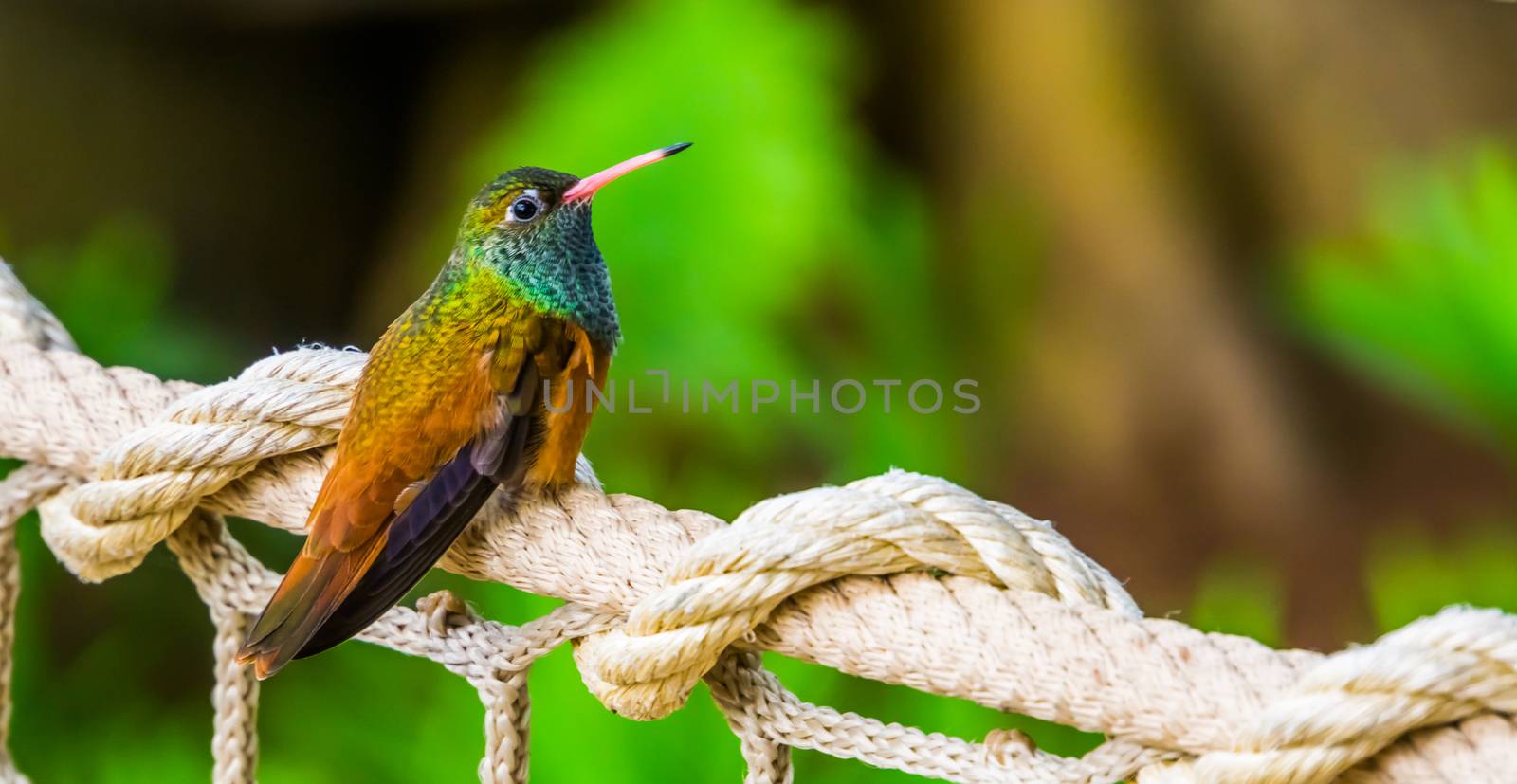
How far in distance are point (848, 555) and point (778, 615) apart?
40mm

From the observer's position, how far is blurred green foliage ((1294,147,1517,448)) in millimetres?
1545

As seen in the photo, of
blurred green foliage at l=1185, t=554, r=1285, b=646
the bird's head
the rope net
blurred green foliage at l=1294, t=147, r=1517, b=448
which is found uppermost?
blurred green foliage at l=1294, t=147, r=1517, b=448

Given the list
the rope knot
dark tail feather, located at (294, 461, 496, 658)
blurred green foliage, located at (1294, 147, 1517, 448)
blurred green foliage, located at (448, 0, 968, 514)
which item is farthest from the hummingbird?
blurred green foliage, located at (1294, 147, 1517, 448)

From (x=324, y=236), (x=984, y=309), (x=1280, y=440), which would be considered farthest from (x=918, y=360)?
(x=324, y=236)

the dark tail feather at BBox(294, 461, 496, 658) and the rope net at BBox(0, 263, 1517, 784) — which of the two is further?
the dark tail feather at BBox(294, 461, 496, 658)

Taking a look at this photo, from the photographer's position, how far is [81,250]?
1999 mm

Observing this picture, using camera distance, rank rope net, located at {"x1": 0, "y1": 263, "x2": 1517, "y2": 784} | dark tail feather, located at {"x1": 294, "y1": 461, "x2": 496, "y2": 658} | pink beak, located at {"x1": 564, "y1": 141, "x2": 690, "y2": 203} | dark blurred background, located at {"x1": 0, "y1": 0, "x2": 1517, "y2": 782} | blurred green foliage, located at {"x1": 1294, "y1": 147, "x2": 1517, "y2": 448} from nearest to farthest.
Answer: rope net, located at {"x1": 0, "y1": 263, "x2": 1517, "y2": 784}
dark tail feather, located at {"x1": 294, "y1": 461, "x2": 496, "y2": 658}
pink beak, located at {"x1": 564, "y1": 141, "x2": 690, "y2": 203}
blurred green foliage, located at {"x1": 1294, "y1": 147, "x2": 1517, "y2": 448}
dark blurred background, located at {"x1": 0, "y1": 0, "x2": 1517, "y2": 782}

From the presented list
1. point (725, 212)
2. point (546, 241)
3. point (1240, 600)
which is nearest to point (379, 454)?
point (546, 241)

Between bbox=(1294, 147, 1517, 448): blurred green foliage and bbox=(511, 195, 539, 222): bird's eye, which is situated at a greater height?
bbox=(1294, 147, 1517, 448): blurred green foliage

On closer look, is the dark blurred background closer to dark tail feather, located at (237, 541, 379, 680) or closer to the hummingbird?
the hummingbird

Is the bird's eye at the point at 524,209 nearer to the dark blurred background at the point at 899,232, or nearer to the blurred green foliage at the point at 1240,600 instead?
the blurred green foliage at the point at 1240,600

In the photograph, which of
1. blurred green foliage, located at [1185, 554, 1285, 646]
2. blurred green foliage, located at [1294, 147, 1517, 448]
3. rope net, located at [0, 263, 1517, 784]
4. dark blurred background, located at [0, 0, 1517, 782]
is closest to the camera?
rope net, located at [0, 263, 1517, 784]

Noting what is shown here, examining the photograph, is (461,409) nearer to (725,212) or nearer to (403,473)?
(403,473)

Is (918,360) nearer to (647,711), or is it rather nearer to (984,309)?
(984,309)
